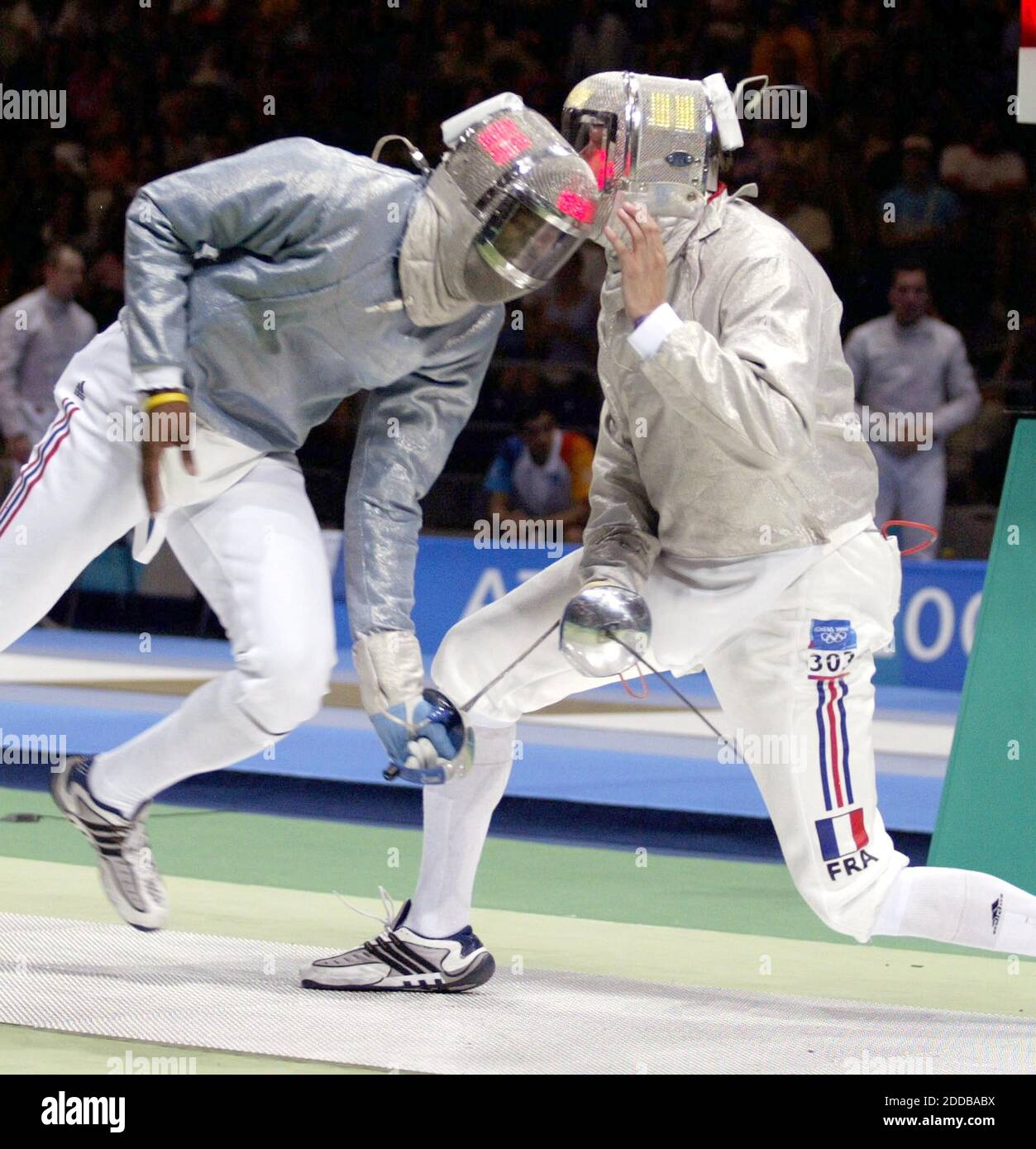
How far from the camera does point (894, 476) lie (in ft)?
24.1

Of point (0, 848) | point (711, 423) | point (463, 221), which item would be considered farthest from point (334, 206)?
point (0, 848)

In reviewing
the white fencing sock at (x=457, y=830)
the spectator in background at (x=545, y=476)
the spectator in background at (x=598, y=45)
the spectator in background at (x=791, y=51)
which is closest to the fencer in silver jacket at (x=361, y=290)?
the white fencing sock at (x=457, y=830)

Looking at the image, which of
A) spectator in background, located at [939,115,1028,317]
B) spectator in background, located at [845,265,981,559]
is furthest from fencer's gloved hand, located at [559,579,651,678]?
spectator in background, located at [939,115,1028,317]

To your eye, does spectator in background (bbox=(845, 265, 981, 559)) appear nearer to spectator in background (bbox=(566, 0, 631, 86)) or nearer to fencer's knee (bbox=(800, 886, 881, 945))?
spectator in background (bbox=(566, 0, 631, 86))

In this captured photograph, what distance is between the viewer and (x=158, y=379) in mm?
2768

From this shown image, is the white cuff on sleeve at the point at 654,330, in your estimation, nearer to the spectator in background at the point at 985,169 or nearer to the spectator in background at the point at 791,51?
the spectator in background at the point at 985,169

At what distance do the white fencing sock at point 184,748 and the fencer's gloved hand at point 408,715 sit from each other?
0.73ft

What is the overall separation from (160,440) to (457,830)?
906 millimetres

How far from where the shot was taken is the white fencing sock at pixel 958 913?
296 centimetres

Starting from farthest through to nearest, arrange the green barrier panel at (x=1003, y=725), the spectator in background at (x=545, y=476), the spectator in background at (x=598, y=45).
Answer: the spectator in background at (x=598, y=45)
the spectator in background at (x=545, y=476)
the green barrier panel at (x=1003, y=725)

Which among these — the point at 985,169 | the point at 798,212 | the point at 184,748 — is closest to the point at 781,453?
the point at 184,748

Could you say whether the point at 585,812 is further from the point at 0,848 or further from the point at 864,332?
the point at 864,332

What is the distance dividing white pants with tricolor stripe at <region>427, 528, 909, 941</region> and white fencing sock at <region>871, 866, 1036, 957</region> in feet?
0.11

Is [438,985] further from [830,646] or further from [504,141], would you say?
[504,141]
